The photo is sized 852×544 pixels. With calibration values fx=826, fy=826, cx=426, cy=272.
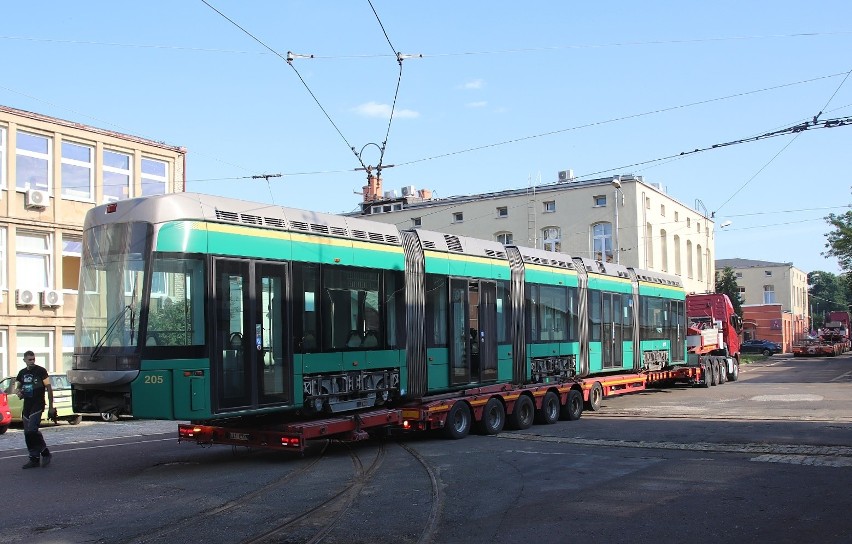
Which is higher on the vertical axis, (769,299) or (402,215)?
(402,215)

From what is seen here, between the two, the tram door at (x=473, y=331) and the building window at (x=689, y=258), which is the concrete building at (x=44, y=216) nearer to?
the tram door at (x=473, y=331)

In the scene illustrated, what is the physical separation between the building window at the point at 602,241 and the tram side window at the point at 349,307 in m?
35.3

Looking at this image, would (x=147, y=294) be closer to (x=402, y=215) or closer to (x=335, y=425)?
(x=335, y=425)

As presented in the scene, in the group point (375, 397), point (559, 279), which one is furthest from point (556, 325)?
point (375, 397)

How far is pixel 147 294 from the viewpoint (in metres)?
10.7

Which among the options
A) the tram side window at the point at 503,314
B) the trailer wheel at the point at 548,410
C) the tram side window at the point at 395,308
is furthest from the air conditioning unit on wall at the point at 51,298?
the trailer wheel at the point at 548,410

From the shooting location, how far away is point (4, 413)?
747 inches

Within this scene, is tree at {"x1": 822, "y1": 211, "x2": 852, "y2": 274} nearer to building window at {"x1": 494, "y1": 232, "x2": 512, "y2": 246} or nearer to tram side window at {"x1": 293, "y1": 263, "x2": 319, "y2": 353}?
building window at {"x1": 494, "y1": 232, "x2": 512, "y2": 246}

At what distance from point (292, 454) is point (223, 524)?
552 cm

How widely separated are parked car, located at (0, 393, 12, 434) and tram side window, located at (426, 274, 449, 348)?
10.7m

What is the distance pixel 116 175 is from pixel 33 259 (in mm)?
4393

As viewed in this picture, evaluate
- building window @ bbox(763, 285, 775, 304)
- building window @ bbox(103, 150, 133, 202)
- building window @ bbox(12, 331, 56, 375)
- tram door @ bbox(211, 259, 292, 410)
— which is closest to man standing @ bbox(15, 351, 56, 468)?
tram door @ bbox(211, 259, 292, 410)

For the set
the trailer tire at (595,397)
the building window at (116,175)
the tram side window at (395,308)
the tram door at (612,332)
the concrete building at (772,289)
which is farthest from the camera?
the concrete building at (772,289)

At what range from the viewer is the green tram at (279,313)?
10.8 metres
